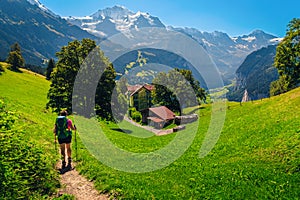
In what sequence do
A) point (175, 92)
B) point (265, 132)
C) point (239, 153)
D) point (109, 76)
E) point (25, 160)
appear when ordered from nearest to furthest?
point (25, 160)
point (239, 153)
point (265, 132)
point (109, 76)
point (175, 92)

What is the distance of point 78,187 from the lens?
14.8m

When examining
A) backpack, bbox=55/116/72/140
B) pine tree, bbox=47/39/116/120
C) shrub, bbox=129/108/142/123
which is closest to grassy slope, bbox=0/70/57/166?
backpack, bbox=55/116/72/140

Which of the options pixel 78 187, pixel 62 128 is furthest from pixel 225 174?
pixel 62 128

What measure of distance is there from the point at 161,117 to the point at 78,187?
79.9 metres

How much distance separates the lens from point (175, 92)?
9994 cm

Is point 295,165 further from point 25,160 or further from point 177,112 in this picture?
point 177,112

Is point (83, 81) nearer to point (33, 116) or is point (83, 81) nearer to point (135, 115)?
point (33, 116)

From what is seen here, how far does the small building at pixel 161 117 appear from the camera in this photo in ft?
304

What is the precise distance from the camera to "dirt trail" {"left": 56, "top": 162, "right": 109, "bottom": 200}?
45.1 ft

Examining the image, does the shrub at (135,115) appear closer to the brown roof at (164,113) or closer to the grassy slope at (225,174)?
the brown roof at (164,113)

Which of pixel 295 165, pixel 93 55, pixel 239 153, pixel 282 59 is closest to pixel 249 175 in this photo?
pixel 295 165

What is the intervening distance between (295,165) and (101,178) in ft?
37.7

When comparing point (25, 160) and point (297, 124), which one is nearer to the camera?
point (25, 160)

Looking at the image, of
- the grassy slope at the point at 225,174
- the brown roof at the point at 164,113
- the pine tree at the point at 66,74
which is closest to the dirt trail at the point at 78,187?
the grassy slope at the point at 225,174
